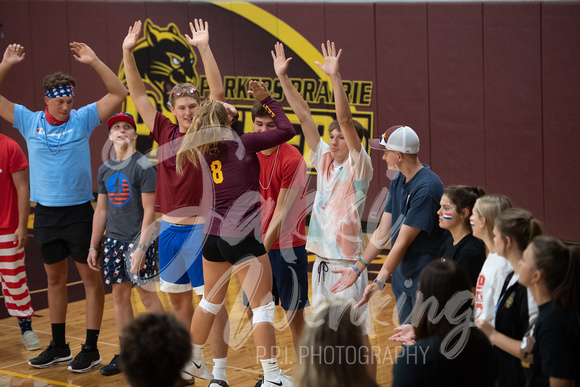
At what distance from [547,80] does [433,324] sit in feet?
22.4

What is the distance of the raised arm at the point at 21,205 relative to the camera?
641cm

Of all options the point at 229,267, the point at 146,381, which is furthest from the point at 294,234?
the point at 146,381

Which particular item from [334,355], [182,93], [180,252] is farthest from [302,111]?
[334,355]

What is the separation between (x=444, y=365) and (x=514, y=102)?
7038 mm

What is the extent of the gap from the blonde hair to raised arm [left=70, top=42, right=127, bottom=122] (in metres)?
1.42

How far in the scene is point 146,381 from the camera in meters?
2.60

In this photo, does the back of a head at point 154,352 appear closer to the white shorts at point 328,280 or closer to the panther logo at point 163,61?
the white shorts at point 328,280

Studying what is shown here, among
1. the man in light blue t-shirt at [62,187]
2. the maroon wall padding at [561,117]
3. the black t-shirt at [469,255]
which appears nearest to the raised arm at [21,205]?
the man in light blue t-shirt at [62,187]

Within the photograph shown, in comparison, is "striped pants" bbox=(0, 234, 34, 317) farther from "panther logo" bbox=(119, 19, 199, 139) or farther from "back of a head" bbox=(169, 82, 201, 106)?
"panther logo" bbox=(119, 19, 199, 139)

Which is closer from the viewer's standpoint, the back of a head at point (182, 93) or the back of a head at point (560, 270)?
the back of a head at point (560, 270)

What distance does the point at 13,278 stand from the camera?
258 inches

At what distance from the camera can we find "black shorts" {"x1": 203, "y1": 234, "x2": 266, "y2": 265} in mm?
4910

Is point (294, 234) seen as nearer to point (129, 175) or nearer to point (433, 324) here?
point (129, 175)

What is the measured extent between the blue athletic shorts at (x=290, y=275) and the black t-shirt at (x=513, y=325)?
204 centimetres
